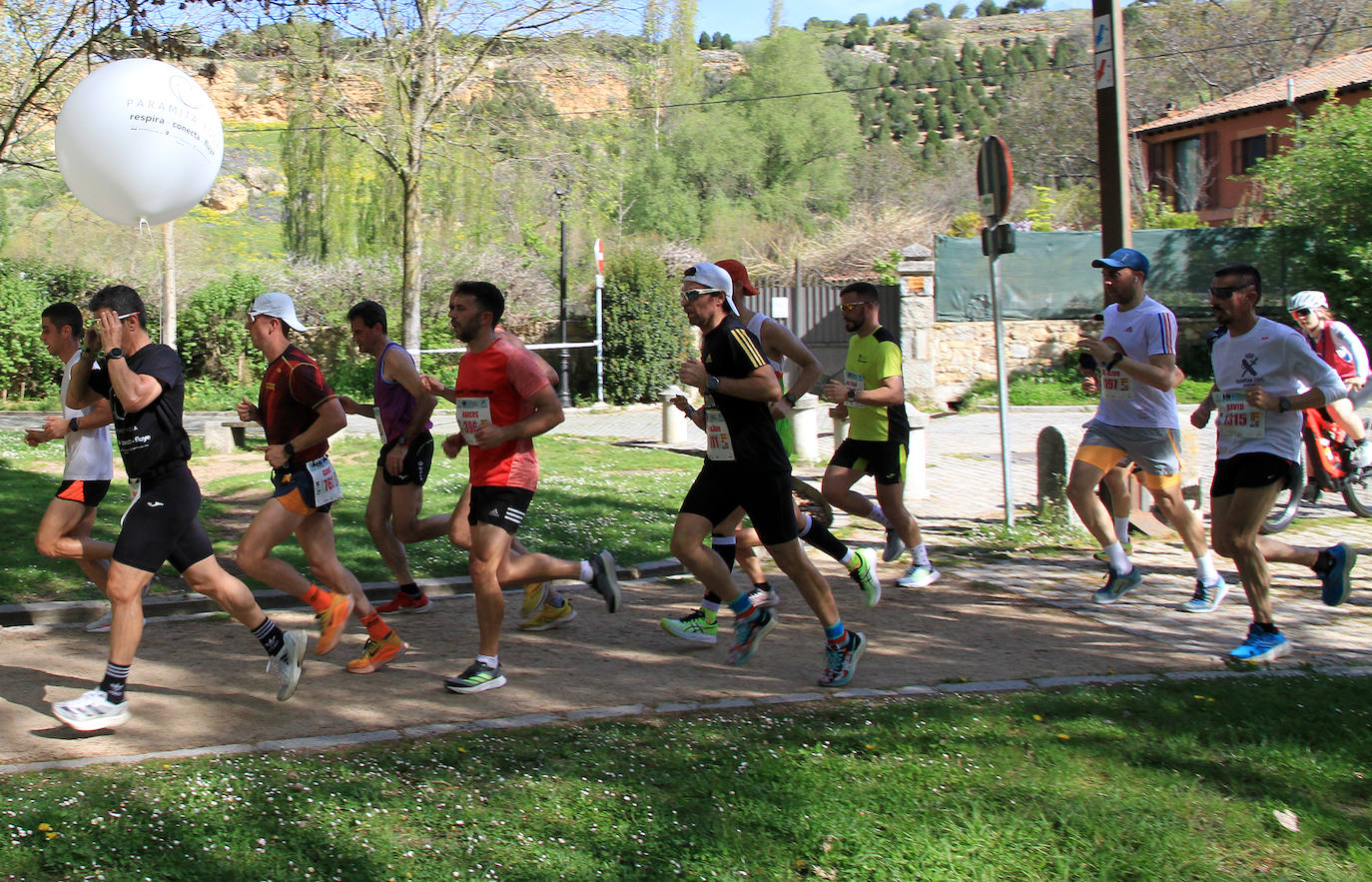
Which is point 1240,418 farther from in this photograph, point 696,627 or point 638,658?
point 638,658

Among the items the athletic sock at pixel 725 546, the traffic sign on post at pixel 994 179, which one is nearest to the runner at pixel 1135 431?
the athletic sock at pixel 725 546

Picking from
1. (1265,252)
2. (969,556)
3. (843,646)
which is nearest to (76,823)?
(843,646)

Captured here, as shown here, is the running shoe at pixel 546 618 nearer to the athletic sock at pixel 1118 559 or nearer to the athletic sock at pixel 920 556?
the athletic sock at pixel 920 556

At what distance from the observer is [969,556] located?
28.7 feet

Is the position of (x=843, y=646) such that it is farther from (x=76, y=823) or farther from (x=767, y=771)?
(x=76, y=823)

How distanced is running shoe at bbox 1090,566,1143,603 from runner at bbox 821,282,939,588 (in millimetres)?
1080

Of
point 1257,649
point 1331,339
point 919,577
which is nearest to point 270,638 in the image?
point 919,577

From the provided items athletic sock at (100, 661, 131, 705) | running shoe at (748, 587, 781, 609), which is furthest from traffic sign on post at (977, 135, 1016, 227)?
athletic sock at (100, 661, 131, 705)

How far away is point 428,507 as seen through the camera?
33.2 feet

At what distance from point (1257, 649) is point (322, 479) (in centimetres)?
456

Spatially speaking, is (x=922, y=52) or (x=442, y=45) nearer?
(x=442, y=45)

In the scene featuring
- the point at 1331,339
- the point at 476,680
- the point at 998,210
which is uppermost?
the point at 998,210

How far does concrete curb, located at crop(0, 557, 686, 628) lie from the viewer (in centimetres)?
673

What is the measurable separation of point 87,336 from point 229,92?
1517cm
